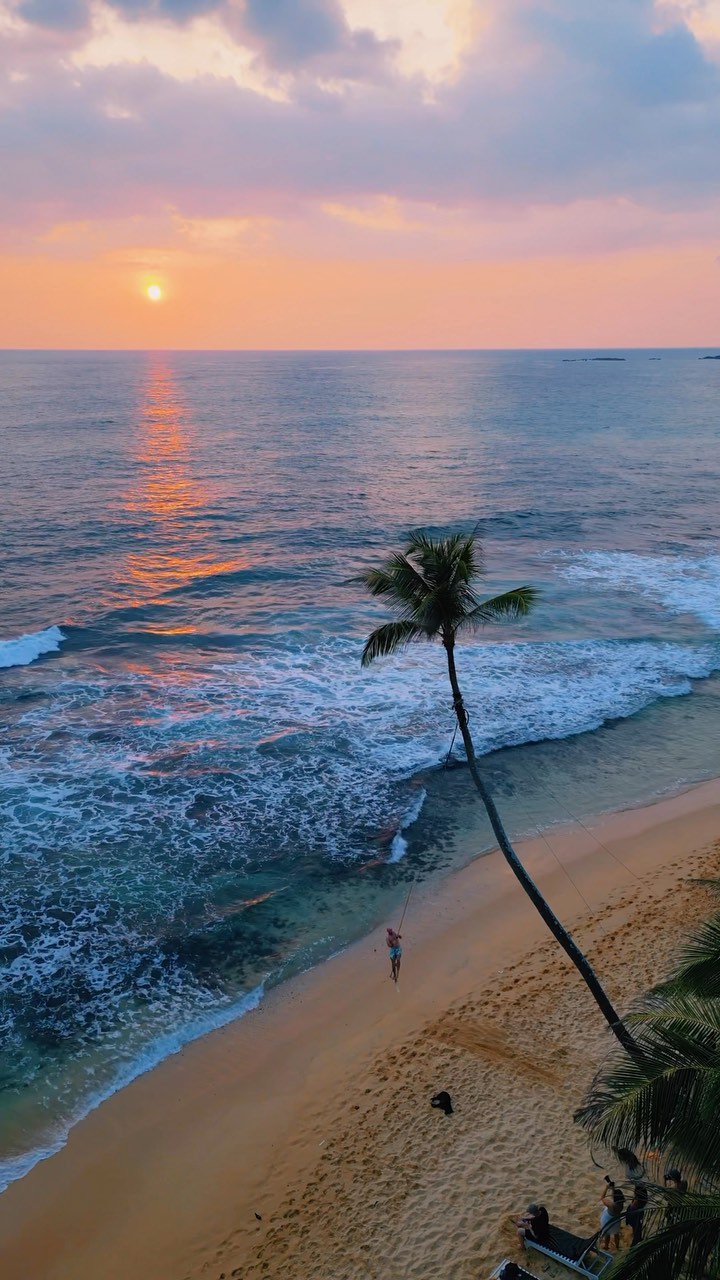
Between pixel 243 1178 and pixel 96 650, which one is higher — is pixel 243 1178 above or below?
below

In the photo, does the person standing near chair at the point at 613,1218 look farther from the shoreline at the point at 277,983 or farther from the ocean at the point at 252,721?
the ocean at the point at 252,721

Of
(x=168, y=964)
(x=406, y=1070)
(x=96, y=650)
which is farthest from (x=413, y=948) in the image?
(x=96, y=650)

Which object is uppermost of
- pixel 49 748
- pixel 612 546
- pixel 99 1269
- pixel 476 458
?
pixel 476 458

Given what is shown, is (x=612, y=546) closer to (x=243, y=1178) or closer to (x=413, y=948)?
(x=413, y=948)

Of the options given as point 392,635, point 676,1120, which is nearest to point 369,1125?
point 392,635

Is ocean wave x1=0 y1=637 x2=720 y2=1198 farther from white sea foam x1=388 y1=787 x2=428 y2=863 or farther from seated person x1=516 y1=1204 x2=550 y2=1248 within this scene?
seated person x1=516 y1=1204 x2=550 y2=1248

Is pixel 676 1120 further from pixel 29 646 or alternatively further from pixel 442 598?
pixel 29 646
